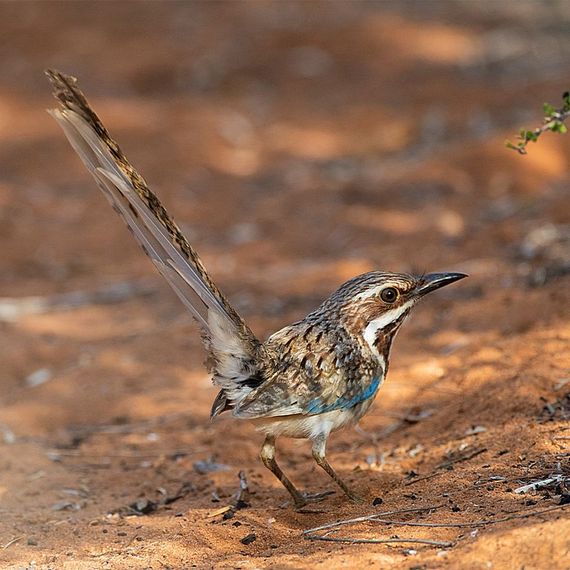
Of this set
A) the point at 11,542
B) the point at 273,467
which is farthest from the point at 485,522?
the point at 11,542

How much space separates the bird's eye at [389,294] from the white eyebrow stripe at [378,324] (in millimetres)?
63

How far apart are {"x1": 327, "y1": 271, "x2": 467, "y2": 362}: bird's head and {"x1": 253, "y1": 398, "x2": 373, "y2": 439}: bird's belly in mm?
467

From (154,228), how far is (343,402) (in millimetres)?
1395

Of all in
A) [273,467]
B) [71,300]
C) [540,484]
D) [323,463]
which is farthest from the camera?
[71,300]

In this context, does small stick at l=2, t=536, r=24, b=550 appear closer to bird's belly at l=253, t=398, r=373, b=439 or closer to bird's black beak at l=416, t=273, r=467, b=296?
bird's belly at l=253, t=398, r=373, b=439

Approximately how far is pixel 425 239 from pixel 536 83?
5951 millimetres

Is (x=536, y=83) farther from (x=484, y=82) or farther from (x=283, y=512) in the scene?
(x=283, y=512)

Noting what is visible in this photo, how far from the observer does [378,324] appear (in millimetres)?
5445

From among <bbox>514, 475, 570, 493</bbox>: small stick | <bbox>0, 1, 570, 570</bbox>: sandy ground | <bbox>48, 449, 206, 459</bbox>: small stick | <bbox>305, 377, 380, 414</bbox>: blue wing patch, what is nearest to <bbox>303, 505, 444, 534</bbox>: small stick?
<bbox>0, 1, 570, 570</bbox>: sandy ground

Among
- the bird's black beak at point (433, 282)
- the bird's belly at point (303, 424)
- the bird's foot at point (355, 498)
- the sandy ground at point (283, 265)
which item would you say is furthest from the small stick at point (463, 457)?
the bird's black beak at point (433, 282)

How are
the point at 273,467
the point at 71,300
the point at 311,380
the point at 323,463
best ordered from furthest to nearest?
the point at 71,300 < the point at 273,467 < the point at 323,463 < the point at 311,380

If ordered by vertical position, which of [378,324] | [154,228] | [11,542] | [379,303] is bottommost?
[11,542]

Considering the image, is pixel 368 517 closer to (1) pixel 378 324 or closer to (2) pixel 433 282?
(1) pixel 378 324

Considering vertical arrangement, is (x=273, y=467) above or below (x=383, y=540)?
above
